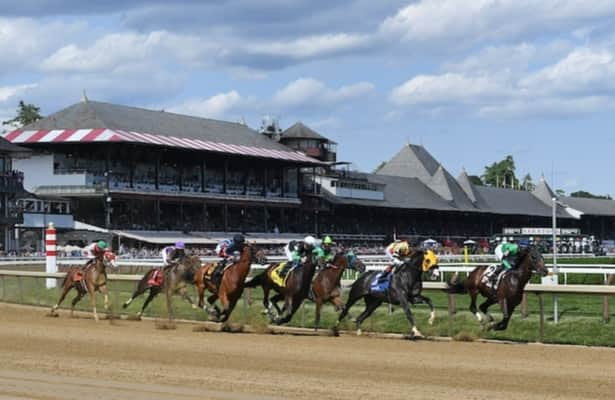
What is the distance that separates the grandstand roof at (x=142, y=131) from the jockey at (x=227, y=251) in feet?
111

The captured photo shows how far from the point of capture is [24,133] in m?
55.2

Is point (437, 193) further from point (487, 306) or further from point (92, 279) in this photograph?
point (487, 306)

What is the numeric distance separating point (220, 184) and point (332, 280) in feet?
143

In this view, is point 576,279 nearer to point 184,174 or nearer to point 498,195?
point 184,174

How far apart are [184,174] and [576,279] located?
102 feet

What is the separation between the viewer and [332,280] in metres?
17.6

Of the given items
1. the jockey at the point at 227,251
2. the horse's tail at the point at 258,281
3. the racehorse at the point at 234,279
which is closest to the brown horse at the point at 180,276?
the jockey at the point at 227,251

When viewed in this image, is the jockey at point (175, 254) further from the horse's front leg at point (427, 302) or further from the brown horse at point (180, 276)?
the horse's front leg at point (427, 302)

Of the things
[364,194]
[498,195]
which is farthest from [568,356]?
[498,195]

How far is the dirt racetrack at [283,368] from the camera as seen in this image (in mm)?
10164

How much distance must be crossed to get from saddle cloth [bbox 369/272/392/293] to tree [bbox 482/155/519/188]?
11265 cm

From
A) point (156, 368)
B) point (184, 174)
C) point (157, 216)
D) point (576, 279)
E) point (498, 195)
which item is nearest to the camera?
point (156, 368)

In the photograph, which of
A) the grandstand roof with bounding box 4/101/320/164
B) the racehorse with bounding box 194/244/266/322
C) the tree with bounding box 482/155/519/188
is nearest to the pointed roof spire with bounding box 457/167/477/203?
the grandstand roof with bounding box 4/101/320/164

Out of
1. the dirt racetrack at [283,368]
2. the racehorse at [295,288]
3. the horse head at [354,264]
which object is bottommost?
the dirt racetrack at [283,368]
